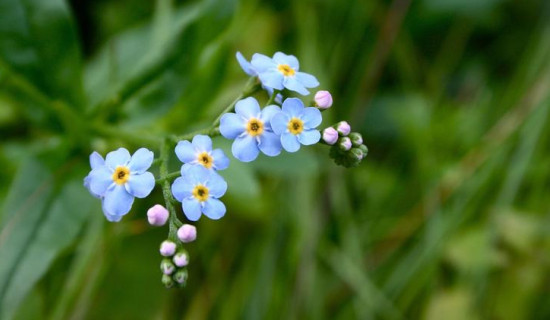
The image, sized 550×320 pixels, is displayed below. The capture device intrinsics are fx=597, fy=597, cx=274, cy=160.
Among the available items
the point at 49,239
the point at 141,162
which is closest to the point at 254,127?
the point at 141,162

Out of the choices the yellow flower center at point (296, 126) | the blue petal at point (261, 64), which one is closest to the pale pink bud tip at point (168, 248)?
the yellow flower center at point (296, 126)

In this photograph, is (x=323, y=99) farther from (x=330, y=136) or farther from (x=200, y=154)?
(x=200, y=154)

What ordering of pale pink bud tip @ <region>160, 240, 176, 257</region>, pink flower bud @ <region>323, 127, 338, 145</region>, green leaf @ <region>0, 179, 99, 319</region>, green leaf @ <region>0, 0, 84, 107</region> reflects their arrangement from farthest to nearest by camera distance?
green leaf @ <region>0, 0, 84, 107</region>, green leaf @ <region>0, 179, 99, 319</region>, pink flower bud @ <region>323, 127, 338, 145</region>, pale pink bud tip @ <region>160, 240, 176, 257</region>

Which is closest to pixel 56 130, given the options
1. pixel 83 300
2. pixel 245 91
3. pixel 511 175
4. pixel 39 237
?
pixel 39 237

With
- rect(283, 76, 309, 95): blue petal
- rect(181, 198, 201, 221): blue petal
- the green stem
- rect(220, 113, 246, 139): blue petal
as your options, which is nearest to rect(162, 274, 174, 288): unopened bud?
the green stem

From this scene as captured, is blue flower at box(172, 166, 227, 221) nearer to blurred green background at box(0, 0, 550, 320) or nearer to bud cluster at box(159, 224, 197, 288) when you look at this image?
bud cluster at box(159, 224, 197, 288)

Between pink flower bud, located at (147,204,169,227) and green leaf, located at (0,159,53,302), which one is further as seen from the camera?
green leaf, located at (0,159,53,302)
